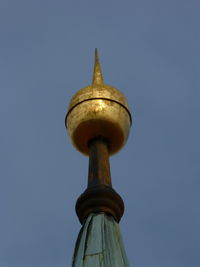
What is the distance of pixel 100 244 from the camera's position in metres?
10.7

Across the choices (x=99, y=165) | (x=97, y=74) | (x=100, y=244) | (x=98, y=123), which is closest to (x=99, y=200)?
(x=100, y=244)

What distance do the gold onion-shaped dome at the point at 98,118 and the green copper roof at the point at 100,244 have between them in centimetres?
194

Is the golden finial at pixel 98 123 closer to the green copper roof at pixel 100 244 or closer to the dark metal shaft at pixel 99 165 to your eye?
the dark metal shaft at pixel 99 165

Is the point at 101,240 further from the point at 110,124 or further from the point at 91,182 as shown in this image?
the point at 110,124

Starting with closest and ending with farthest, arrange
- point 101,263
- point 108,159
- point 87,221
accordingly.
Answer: point 101,263, point 87,221, point 108,159

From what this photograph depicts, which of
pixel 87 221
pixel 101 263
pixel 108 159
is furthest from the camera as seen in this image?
pixel 108 159

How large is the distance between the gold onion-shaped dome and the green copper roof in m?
1.94

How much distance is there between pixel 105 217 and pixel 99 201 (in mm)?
254

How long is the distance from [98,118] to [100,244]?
2677 millimetres

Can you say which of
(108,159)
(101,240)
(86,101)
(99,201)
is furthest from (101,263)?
(86,101)

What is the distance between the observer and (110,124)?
510 inches

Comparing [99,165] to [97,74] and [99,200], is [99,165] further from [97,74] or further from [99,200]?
[97,74]

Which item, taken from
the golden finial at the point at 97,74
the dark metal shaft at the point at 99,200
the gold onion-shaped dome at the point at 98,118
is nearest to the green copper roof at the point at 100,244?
the dark metal shaft at the point at 99,200

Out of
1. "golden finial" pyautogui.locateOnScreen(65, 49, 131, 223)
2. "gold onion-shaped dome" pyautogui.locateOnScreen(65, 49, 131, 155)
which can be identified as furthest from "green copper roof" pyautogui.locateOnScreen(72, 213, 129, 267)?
"gold onion-shaped dome" pyautogui.locateOnScreen(65, 49, 131, 155)
